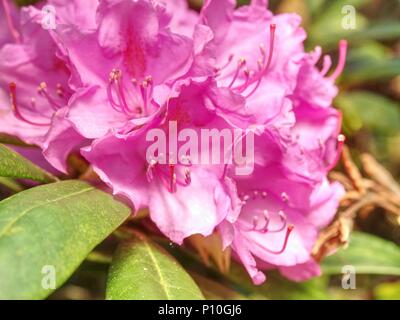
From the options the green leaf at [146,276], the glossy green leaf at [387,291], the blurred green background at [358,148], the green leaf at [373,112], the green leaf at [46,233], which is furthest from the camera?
the green leaf at [373,112]

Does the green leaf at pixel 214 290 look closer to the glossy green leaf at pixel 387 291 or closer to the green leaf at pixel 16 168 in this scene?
the green leaf at pixel 16 168

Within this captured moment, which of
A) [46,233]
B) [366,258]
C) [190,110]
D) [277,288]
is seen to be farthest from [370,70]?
[46,233]

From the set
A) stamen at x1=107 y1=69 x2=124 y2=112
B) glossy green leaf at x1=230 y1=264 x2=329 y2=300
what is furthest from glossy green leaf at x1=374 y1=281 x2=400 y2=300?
stamen at x1=107 y1=69 x2=124 y2=112

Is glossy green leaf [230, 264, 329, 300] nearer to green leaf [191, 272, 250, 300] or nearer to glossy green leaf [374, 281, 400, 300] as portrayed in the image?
green leaf [191, 272, 250, 300]

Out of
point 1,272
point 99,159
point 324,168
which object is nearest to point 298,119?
point 324,168

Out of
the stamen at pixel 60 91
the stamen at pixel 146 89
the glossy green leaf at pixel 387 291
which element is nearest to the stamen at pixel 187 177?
the stamen at pixel 146 89

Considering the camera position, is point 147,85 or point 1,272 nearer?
point 1,272
